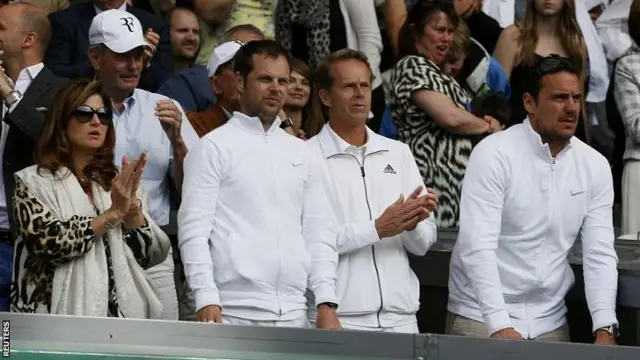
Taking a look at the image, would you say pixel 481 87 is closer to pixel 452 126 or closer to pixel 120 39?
pixel 452 126

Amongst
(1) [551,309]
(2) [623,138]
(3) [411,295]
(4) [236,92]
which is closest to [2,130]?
(4) [236,92]

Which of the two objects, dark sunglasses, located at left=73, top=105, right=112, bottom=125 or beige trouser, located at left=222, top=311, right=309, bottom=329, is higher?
dark sunglasses, located at left=73, top=105, right=112, bottom=125

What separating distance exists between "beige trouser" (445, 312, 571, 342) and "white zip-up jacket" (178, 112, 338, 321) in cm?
73

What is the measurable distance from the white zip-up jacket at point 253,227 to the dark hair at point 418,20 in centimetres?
194

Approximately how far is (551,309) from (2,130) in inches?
112

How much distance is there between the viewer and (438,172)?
920cm

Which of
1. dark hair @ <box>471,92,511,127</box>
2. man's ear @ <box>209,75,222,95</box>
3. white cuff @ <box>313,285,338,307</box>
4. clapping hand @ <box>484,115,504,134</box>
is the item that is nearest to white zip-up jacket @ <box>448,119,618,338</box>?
white cuff @ <box>313,285,338,307</box>

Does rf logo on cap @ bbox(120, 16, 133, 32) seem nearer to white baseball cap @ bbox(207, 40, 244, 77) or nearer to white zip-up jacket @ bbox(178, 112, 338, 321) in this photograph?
white baseball cap @ bbox(207, 40, 244, 77)

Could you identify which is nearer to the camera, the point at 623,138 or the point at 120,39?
the point at 120,39

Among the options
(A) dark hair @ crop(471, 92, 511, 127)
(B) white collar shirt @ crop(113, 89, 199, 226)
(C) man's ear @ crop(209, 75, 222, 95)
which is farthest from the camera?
(A) dark hair @ crop(471, 92, 511, 127)

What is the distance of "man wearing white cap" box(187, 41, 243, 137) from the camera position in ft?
28.9

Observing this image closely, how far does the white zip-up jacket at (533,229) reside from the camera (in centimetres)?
783

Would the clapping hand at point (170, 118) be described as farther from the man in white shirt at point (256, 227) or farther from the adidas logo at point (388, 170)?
the adidas logo at point (388, 170)

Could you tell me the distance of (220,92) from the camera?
886 cm
